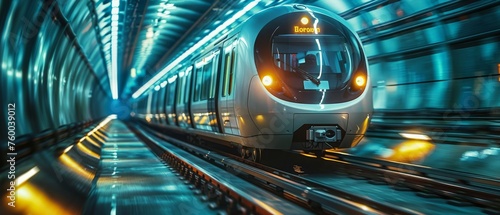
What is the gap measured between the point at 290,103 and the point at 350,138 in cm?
137

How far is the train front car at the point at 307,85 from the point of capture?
10055 millimetres

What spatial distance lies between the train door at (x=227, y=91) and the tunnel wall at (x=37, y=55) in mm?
3642

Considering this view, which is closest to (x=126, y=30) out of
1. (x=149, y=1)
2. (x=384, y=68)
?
(x=149, y=1)

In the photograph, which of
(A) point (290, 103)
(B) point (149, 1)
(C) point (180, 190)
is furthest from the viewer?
(B) point (149, 1)

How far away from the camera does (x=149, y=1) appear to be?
17844 mm

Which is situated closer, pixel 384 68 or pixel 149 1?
pixel 384 68

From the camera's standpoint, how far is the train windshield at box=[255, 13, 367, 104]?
1016cm

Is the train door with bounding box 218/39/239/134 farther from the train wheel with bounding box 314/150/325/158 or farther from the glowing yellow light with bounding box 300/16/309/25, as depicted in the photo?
the train wheel with bounding box 314/150/325/158

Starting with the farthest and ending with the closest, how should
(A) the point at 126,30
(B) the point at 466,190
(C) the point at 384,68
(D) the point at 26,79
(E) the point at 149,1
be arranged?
(A) the point at 126,30 < (E) the point at 149,1 < (C) the point at 384,68 < (D) the point at 26,79 < (B) the point at 466,190

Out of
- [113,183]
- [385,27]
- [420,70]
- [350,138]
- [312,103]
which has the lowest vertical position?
[113,183]

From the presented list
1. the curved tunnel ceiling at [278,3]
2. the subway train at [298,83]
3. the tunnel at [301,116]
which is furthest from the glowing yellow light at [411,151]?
the subway train at [298,83]

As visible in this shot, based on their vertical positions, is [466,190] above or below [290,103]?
below

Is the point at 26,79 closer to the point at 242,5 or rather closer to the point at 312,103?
the point at 312,103

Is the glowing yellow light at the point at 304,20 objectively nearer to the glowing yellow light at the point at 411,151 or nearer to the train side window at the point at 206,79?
the glowing yellow light at the point at 411,151
